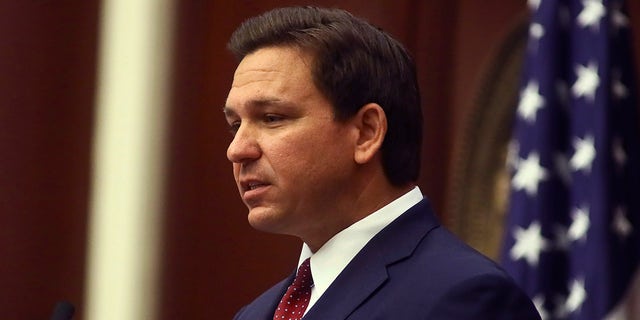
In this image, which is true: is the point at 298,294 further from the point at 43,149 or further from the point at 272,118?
the point at 43,149

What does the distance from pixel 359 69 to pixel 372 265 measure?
355 millimetres

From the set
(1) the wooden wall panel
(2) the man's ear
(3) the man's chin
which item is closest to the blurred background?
(1) the wooden wall panel

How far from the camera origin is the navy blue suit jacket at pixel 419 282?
1.91 metres

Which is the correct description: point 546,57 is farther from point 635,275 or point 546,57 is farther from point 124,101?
point 124,101

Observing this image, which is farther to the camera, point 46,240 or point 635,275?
point 46,240

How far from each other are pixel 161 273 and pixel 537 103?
1.42m

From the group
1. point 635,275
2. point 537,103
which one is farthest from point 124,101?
point 635,275

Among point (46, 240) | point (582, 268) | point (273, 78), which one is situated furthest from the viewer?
point (46, 240)

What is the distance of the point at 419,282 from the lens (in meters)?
1.98

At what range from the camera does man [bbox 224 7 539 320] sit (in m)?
2.09

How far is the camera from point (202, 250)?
12.5ft

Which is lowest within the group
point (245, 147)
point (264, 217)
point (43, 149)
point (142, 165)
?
point (142, 165)

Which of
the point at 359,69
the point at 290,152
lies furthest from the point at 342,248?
the point at 359,69

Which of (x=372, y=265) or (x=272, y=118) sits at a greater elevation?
(x=272, y=118)
